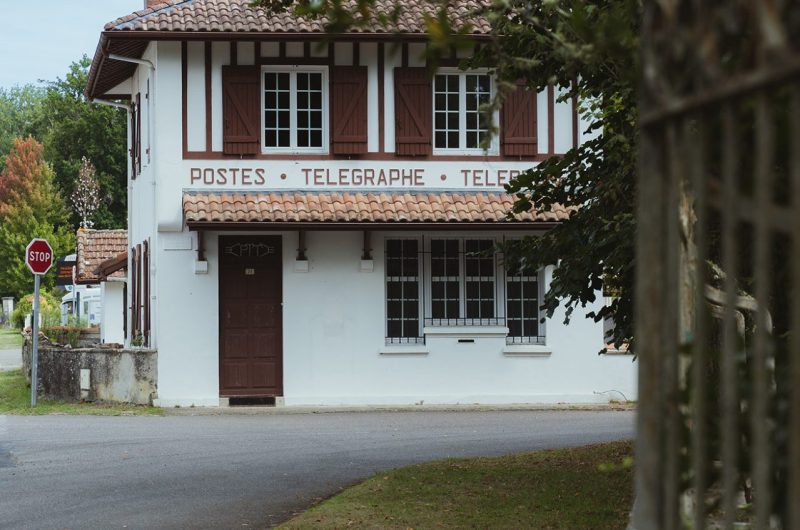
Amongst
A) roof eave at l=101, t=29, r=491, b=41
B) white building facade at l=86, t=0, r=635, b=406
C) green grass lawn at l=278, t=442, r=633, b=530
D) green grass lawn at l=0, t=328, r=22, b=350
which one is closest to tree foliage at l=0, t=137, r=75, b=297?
green grass lawn at l=0, t=328, r=22, b=350

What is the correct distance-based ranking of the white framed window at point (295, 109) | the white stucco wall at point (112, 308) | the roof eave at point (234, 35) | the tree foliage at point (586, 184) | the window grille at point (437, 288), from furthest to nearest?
the white stucco wall at point (112, 308), the window grille at point (437, 288), the white framed window at point (295, 109), the roof eave at point (234, 35), the tree foliage at point (586, 184)

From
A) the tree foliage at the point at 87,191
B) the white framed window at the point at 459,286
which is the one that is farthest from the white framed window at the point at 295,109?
the tree foliage at the point at 87,191

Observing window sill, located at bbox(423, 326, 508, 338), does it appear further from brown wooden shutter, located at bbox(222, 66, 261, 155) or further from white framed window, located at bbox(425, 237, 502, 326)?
brown wooden shutter, located at bbox(222, 66, 261, 155)

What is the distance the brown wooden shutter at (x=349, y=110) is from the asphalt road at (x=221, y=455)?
438 centimetres

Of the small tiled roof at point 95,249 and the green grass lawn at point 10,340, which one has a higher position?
the small tiled roof at point 95,249

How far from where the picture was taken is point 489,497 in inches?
435

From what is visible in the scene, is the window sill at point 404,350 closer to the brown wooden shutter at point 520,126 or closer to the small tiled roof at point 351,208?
the small tiled roof at point 351,208

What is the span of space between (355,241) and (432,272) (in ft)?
4.43

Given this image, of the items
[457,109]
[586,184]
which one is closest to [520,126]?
[457,109]

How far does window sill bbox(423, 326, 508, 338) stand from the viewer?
2256 centimetres

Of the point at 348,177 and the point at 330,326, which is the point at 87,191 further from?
the point at 330,326

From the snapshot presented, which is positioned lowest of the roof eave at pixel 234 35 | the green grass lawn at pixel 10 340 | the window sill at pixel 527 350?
the green grass lawn at pixel 10 340

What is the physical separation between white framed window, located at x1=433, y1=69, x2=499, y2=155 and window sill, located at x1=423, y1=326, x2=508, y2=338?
286cm

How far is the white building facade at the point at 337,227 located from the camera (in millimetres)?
22109
